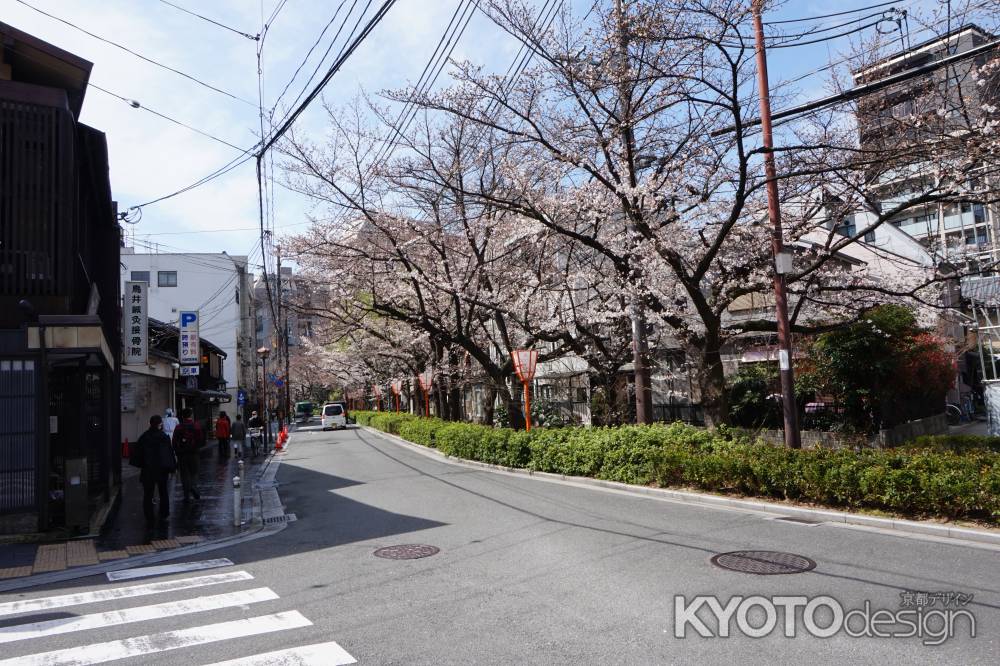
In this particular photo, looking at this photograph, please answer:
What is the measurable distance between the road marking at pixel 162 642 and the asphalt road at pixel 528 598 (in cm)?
2

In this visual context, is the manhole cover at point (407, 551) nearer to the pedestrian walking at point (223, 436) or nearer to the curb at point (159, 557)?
the curb at point (159, 557)

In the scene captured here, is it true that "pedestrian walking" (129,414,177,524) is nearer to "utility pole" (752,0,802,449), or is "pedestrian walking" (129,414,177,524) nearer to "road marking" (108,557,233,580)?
"road marking" (108,557,233,580)

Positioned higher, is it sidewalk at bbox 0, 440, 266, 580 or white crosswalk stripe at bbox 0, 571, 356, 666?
white crosswalk stripe at bbox 0, 571, 356, 666

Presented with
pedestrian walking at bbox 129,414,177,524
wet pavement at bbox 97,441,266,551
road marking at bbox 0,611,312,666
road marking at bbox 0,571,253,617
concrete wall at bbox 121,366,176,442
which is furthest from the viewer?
concrete wall at bbox 121,366,176,442

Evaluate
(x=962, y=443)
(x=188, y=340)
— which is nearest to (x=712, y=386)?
(x=962, y=443)

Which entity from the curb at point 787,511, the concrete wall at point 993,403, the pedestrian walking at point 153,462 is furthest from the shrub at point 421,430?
the concrete wall at point 993,403

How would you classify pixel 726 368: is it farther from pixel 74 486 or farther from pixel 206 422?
pixel 206 422

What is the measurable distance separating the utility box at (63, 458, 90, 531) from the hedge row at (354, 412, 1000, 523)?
956 centimetres

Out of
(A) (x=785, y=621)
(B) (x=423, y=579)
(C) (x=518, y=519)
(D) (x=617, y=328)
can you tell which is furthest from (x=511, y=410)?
(A) (x=785, y=621)

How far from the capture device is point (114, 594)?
7.23 m

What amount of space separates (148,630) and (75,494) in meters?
5.85

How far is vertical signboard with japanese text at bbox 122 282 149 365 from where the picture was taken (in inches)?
696

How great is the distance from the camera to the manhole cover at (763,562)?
7.06 metres

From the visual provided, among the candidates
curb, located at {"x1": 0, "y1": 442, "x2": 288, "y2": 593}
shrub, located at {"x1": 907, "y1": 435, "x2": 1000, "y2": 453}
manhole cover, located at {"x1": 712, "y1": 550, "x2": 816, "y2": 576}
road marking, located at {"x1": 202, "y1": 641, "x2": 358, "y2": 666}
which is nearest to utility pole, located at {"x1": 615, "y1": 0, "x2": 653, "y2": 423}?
shrub, located at {"x1": 907, "y1": 435, "x2": 1000, "y2": 453}
